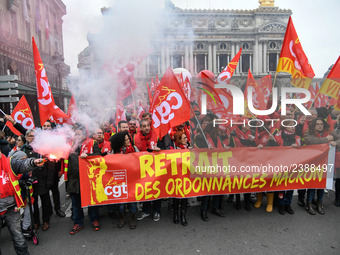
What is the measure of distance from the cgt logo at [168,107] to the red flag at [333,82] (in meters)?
3.27

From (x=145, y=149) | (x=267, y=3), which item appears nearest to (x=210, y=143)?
(x=145, y=149)

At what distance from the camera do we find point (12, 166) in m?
3.17

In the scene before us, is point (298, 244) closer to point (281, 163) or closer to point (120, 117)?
point (281, 163)

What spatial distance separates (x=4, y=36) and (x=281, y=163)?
14.1 m

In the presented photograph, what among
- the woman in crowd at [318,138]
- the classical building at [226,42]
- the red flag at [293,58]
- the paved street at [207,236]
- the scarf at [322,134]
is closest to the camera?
the paved street at [207,236]

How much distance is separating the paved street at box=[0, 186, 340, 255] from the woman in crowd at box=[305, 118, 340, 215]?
0.18 m

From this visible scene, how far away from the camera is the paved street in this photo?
356cm

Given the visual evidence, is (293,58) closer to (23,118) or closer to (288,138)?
(288,138)

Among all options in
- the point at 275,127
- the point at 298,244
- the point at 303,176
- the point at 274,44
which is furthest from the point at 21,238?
the point at 274,44

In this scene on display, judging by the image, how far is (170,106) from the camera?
4328 millimetres

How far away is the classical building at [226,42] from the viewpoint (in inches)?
1596

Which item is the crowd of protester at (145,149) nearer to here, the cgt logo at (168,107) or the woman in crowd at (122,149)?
the woman in crowd at (122,149)

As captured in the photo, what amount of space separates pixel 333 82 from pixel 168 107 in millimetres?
3614

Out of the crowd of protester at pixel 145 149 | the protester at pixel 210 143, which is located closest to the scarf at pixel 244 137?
the crowd of protester at pixel 145 149
